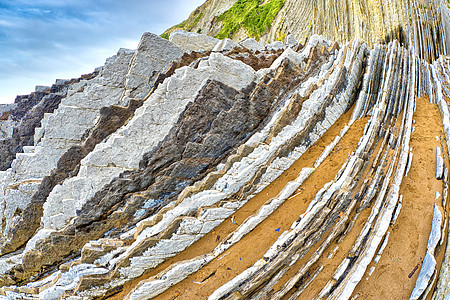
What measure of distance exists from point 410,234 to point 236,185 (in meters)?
4.22

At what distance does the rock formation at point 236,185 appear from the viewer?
17.2 ft

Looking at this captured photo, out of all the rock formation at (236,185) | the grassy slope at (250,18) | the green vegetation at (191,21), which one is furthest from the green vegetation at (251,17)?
the rock formation at (236,185)

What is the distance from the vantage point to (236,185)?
675 centimetres

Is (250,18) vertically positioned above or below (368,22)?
above

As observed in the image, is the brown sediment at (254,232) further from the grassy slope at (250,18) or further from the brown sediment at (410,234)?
the grassy slope at (250,18)

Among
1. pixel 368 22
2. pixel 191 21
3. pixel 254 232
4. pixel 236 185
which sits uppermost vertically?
pixel 191 21

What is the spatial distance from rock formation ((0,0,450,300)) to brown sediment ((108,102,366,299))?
32mm

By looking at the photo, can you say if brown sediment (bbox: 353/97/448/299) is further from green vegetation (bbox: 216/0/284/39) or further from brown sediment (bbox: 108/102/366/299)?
green vegetation (bbox: 216/0/284/39)

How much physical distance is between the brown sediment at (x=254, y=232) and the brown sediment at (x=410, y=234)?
1.78 metres

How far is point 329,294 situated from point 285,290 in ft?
2.81

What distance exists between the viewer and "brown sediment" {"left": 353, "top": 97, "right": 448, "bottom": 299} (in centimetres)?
473

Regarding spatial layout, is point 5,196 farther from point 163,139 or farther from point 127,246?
point 163,139

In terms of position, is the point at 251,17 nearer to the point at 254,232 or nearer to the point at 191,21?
the point at 191,21

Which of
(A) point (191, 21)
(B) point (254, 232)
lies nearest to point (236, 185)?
(B) point (254, 232)
